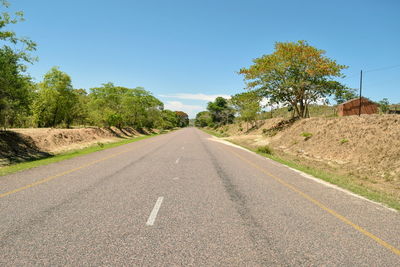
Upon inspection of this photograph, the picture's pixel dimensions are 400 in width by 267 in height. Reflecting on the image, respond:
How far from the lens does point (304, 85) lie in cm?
2894

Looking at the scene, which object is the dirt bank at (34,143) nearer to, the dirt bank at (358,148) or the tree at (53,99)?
the tree at (53,99)

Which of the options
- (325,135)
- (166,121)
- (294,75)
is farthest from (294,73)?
(166,121)

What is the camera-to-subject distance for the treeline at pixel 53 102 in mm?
17359

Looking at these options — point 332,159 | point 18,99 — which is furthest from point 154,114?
point 332,159

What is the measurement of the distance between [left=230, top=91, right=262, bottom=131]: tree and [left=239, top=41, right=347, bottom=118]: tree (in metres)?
1.05

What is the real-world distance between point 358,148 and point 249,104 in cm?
3170

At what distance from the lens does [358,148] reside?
49.4ft

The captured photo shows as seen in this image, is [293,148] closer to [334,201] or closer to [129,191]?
[334,201]

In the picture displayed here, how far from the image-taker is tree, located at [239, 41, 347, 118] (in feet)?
90.7

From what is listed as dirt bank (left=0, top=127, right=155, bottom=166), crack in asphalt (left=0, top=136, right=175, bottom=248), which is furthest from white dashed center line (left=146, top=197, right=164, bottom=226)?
Answer: dirt bank (left=0, top=127, right=155, bottom=166)

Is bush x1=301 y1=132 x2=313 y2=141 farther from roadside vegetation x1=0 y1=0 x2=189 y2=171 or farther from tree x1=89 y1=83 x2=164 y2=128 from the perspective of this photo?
tree x1=89 y1=83 x2=164 y2=128

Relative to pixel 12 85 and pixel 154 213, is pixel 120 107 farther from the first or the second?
pixel 154 213

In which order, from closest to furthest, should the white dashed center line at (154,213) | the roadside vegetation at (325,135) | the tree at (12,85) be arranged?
1. the white dashed center line at (154,213)
2. the roadside vegetation at (325,135)
3. the tree at (12,85)

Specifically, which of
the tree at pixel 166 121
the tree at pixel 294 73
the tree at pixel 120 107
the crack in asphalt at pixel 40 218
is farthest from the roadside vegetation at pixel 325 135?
the tree at pixel 166 121
